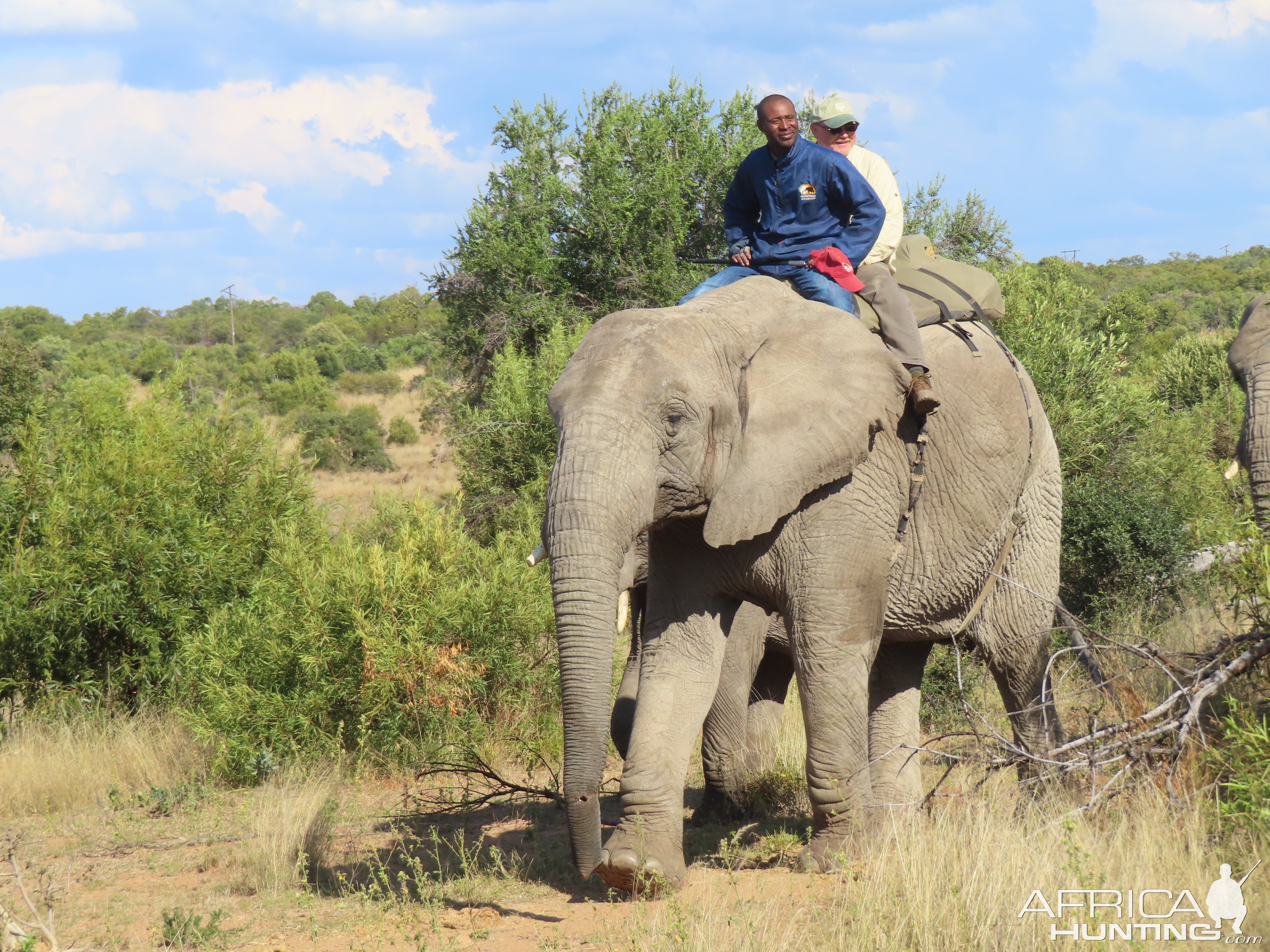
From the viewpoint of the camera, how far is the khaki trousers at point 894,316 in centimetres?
602

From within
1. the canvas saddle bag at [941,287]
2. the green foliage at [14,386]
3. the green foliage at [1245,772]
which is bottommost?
the green foliage at [1245,772]

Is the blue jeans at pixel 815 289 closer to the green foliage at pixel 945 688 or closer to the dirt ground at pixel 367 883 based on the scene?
the dirt ground at pixel 367 883

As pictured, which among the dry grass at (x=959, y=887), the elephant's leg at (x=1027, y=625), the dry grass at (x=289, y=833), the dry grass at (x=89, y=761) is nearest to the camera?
the dry grass at (x=959, y=887)

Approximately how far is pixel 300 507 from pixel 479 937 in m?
6.46

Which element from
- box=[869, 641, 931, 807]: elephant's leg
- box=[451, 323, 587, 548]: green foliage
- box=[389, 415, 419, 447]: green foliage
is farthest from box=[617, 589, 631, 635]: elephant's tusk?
box=[389, 415, 419, 447]: green foliage

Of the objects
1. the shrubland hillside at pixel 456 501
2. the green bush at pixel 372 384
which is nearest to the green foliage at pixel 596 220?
the shrubland hillside at pixel 456 501

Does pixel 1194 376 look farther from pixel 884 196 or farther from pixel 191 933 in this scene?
pixel 191 933

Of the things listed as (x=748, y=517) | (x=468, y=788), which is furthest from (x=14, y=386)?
(x=748, y=517)

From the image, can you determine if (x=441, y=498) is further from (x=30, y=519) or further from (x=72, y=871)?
(x=72, y=871)

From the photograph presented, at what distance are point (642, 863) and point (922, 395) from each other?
2.56m

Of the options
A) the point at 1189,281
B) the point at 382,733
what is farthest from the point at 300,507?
the point at 1189,281

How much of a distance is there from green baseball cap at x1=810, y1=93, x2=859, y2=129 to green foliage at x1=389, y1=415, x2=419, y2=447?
31037 mm

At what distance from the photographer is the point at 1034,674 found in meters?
7.08

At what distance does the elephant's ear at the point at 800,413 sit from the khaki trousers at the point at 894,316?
8.0 inches
